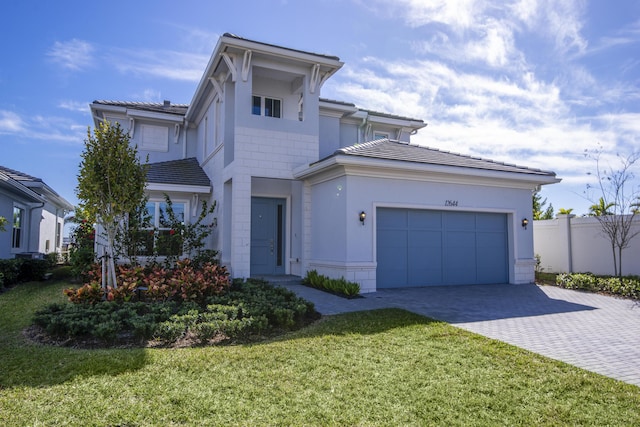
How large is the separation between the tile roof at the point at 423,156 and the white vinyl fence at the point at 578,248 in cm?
308

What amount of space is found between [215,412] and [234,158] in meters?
8.60

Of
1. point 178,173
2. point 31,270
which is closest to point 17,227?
point 31,270

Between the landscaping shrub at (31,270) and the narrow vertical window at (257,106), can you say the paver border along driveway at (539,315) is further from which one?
the landscaping shrub at (31,270)

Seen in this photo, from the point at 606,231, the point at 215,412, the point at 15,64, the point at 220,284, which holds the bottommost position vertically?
the point at 215,412

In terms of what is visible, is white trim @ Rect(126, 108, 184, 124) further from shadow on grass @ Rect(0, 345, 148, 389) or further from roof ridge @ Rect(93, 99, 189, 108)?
shadow on grass @ Rect(0, 345, 148, 389)

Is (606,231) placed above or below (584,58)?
below

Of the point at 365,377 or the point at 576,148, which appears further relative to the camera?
the point at 576,148

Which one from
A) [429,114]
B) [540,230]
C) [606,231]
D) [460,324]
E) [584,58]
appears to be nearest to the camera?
[460,324]

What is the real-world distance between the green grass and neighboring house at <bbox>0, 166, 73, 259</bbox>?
36.2 ft

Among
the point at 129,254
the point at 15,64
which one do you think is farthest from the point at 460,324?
the point at 15,64

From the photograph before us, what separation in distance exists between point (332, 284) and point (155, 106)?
38.2 ft

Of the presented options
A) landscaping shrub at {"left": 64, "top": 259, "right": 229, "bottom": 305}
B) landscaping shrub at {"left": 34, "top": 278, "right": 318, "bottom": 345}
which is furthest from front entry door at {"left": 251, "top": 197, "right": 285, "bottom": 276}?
landscaping shrub at {"left": 34, "top": 278, "right": 318, "bottom": 345}

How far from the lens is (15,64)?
13414 mm

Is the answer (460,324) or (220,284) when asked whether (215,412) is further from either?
(220,284)
